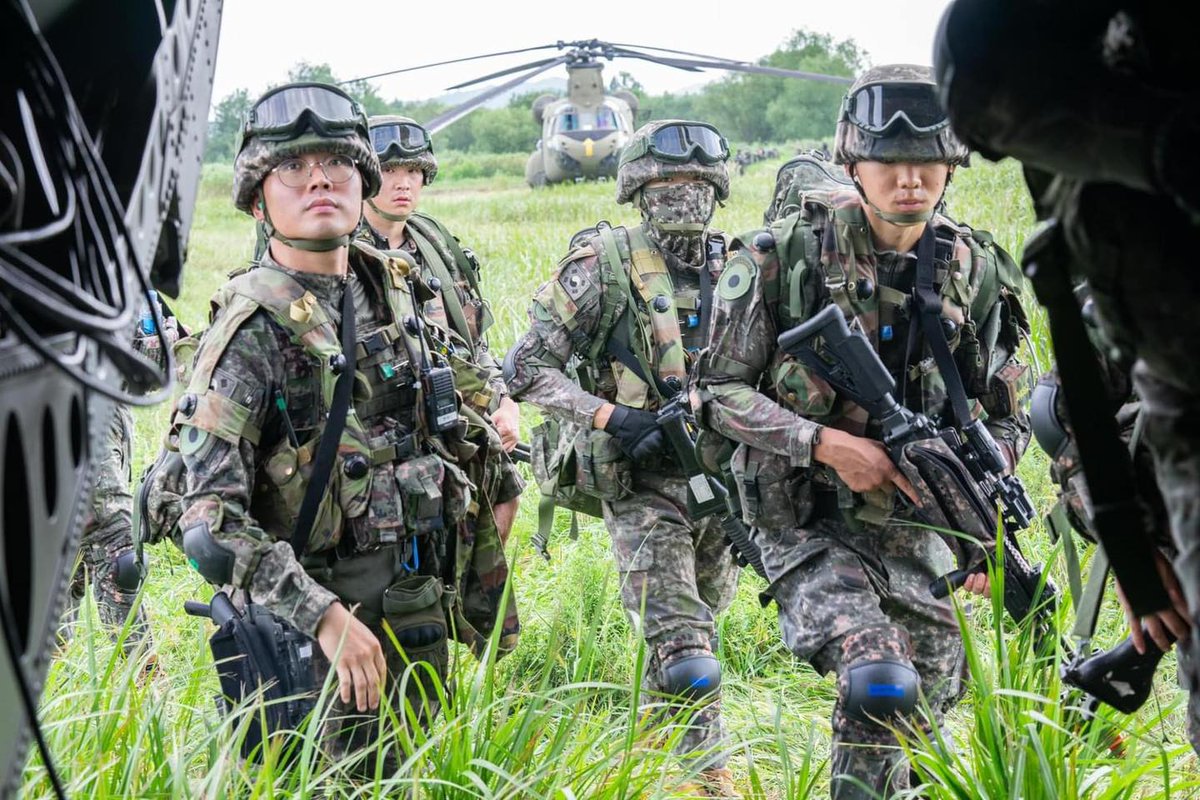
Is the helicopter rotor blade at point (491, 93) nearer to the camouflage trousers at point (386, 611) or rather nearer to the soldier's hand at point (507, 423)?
the soldier's hand at point (507, 423)

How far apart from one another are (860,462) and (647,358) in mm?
1423

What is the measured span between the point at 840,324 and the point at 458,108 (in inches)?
488

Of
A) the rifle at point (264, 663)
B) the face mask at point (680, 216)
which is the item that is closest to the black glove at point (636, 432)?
the face mask at point (680, 216)

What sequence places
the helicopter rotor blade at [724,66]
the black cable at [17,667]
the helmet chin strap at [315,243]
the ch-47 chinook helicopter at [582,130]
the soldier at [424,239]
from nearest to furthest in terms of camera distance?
the black cable at [17,667], the helmet chin strap at [315,243], the soldier at [424,239], the helicopter rotor blade at [724,66], the ch-47 chinook helicopter at [582,130]

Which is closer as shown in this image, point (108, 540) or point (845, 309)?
point (845, 309)

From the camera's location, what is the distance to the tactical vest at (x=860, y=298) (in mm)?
4125

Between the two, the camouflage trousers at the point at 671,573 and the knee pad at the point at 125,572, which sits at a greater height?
the camouflage trousers at the point at 671,573

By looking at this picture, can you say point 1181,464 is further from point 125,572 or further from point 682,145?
point 125,572

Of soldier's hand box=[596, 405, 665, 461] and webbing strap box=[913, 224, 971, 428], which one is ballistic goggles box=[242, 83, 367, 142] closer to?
soldier's hand box=[596, 405, 665, 461]

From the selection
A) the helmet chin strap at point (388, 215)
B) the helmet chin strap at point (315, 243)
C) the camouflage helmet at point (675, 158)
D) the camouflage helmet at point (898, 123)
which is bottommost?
the helmet chin strap at point (388, 215)

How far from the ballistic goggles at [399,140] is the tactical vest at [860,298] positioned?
252 cm

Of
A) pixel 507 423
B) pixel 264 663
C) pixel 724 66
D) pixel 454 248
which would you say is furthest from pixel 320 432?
pixel 724 66

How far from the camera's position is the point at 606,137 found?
82.7 ft

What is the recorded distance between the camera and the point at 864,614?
3.97 m
